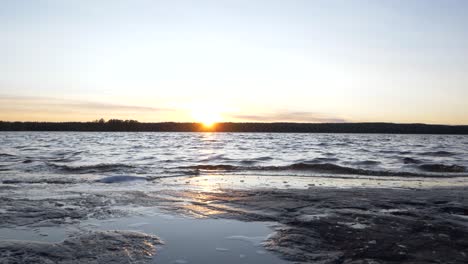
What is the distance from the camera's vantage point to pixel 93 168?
20.2m

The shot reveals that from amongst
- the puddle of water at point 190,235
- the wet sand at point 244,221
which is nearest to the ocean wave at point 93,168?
the wet sand at point 244,221

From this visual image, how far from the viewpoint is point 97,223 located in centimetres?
748

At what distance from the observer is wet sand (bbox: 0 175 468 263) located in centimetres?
564

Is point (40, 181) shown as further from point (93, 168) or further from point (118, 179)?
point (93, 168)

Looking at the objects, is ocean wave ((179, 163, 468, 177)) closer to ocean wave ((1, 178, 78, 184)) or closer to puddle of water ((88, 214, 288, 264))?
ocean wave ((1, 178, 78, 184))

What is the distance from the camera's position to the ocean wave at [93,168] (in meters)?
19.3

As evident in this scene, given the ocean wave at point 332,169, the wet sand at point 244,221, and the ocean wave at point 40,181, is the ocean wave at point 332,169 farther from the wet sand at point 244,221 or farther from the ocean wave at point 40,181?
the ocean wave at point 40,181

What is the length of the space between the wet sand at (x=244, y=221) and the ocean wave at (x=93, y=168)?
5837 mm

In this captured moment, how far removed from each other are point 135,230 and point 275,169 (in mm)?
13550

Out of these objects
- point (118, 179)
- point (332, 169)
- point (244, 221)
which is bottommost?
point (332, 169)

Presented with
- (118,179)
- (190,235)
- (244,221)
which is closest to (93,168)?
(118,179)

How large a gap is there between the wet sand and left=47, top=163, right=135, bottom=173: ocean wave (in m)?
5.84

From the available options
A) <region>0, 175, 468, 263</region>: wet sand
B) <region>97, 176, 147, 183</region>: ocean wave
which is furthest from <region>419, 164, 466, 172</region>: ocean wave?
<region>97, 176, 147, 183</region>: ocean wave

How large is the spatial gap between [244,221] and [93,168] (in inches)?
553
